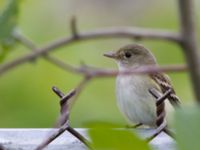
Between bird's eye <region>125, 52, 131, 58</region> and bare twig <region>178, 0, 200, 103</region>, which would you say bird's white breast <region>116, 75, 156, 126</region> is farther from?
bare twig <region>178, 0, 200, 103</region>

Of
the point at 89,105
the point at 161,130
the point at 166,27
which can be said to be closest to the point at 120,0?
the point at 166,27

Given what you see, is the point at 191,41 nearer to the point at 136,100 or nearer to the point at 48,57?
the point at 48,57

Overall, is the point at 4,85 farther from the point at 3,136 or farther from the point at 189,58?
the point at 189,58

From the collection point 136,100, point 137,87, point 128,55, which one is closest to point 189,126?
point 136,100

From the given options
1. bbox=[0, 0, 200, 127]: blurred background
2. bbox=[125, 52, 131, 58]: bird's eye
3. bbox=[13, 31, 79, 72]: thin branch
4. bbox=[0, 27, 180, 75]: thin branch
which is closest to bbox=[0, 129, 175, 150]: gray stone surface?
bbox=[13, 31, 79, 72]: thin branch

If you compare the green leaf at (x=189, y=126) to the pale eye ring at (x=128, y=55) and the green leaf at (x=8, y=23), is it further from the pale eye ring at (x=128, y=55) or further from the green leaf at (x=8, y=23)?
the pale eye ring at (x=128, y=55)
